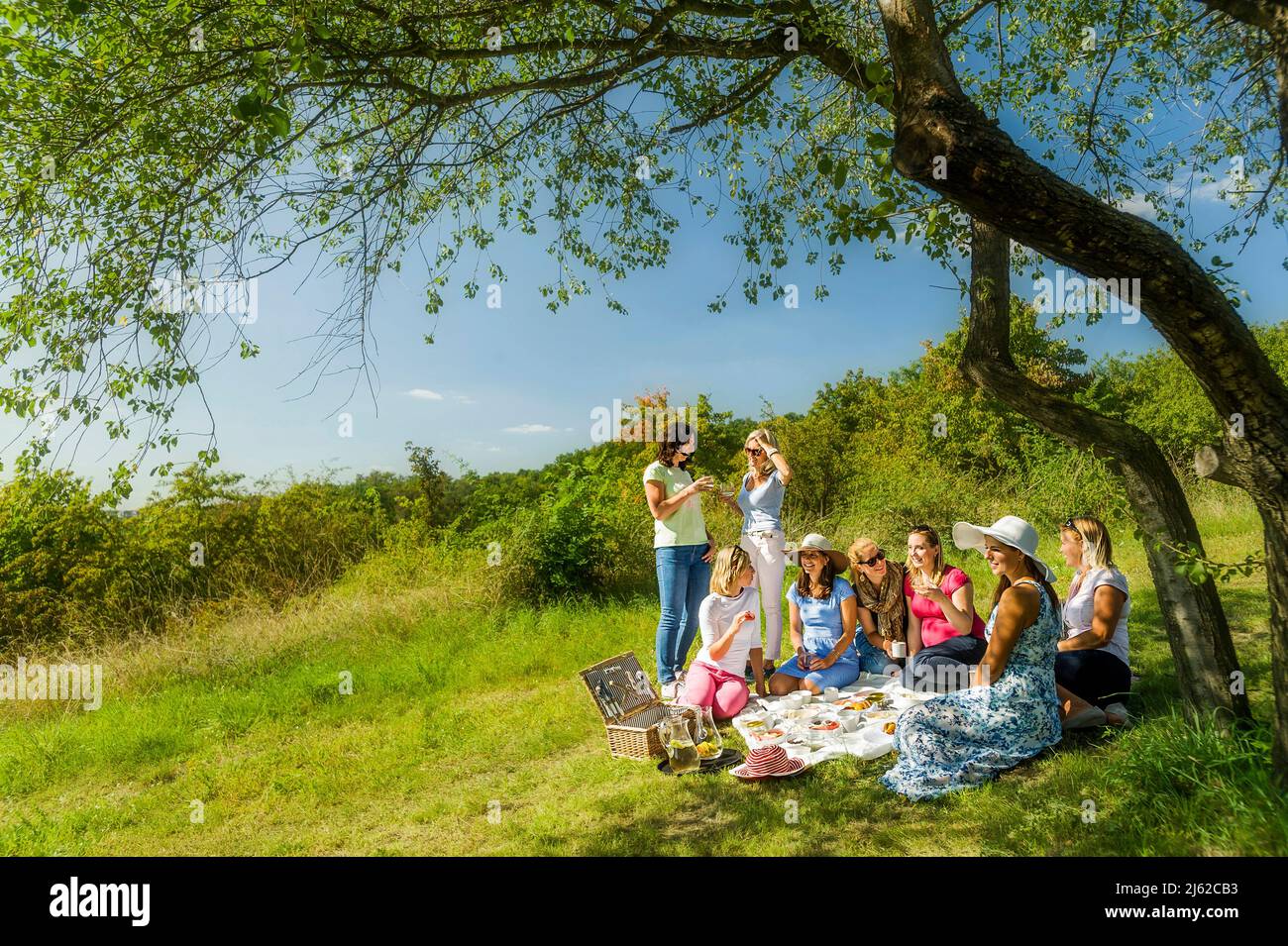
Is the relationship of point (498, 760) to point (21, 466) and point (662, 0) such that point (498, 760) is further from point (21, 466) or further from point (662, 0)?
point (662, 0)

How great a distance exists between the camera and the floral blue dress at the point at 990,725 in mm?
4125

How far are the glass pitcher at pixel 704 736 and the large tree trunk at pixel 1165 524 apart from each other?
2.56 meters

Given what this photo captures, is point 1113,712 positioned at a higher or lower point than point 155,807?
higher

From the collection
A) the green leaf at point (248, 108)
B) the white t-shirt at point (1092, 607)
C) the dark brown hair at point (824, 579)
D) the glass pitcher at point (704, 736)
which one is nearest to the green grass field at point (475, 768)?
the glass pitcher at point (704, 736)

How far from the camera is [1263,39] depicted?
16.9ft

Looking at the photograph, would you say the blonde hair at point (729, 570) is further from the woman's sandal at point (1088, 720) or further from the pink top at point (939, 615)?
the woman's sandal at point (1088, 720)

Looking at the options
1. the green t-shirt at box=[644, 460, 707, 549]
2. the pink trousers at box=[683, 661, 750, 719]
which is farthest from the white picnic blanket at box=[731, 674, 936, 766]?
the green t-shirt at box=[644, 460, 707, 549]

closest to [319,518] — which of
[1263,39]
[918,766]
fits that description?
[918,766]

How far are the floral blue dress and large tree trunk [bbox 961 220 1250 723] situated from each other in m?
0.73

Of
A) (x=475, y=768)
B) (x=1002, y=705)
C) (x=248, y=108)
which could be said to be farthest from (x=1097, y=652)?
(x=248, y=108)

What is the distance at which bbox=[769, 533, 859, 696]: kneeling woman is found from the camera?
583 centimetres

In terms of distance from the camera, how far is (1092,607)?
4984 millimetres

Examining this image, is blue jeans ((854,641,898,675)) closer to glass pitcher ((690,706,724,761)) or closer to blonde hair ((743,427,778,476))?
blonde hair ((743,427,778,476))
